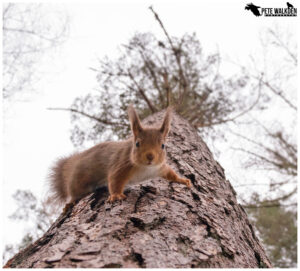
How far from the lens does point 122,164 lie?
247cm

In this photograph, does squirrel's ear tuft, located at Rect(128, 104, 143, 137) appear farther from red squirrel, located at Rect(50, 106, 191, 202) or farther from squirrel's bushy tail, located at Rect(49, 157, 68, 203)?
squirrel's bushy tail, located at Rect(49, 157, 68, 203)

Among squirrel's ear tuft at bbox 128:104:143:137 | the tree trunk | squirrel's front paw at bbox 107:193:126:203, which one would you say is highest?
squirrel's ear tuft at bbox 128:104:143:137

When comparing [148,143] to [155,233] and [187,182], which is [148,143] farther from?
[155,233]

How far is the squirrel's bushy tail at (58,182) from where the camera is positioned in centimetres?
301

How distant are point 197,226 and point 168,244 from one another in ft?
1.15

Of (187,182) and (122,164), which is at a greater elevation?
(122,164)

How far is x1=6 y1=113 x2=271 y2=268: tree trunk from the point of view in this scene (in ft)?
4.37

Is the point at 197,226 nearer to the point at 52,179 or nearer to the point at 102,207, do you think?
the point at 102,207

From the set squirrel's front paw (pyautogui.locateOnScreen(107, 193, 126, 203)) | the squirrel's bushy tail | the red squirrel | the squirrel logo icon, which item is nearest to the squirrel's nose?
the red squirrel

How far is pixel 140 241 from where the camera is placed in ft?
4.81

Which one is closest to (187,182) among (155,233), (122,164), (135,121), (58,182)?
(122,164)

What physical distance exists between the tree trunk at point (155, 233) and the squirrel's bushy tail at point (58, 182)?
0.65 meters

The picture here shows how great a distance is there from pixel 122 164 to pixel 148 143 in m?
0.30

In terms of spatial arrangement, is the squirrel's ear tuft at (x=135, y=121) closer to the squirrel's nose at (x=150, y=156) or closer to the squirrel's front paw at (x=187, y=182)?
the squirrel's nose at (x=150, y=156)
